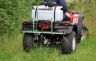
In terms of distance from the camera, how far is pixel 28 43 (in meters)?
10.7

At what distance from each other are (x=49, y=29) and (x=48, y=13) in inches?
17.3

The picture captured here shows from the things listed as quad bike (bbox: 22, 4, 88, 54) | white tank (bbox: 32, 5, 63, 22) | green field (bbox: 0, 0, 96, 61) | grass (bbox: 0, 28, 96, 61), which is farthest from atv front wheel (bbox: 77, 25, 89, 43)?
white tank (bbox: 32, 5, 63, 22)

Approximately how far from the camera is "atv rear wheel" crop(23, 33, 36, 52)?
421 inches

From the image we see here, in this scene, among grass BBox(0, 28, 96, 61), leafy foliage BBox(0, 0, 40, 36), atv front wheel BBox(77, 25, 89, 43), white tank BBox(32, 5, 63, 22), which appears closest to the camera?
grass BBox(0, 28, 96, 61)

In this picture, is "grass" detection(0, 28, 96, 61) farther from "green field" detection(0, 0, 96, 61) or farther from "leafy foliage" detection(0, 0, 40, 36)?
"leafy foliage" detection(0, 0, 40, 36)

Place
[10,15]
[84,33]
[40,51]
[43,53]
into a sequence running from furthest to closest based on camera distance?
[84,33] < [10,15] < [40,51] < [43,53]

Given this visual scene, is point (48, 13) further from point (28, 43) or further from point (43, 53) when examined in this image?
point (43, 53)

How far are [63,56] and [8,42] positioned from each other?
7.97ft

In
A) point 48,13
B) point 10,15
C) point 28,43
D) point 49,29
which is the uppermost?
point 48,13

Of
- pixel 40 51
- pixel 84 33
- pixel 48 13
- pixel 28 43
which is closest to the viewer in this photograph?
pixel 40 51

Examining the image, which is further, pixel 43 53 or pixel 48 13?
pixel 48 13

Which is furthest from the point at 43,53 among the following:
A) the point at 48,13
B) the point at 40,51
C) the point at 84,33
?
the point at 84,33

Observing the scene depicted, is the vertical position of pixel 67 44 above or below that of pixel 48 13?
below

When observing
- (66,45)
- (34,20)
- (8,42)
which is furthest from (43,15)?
(8,42)
